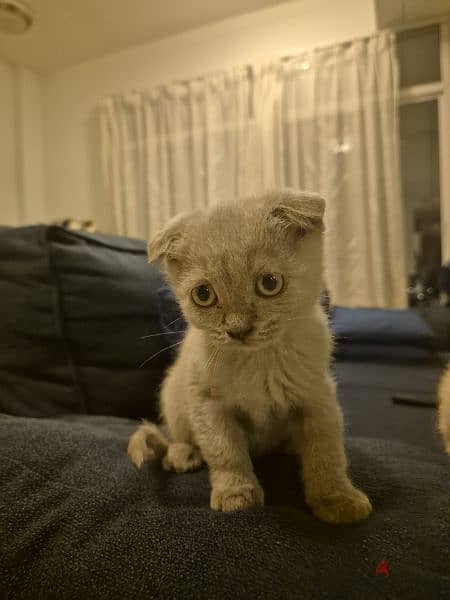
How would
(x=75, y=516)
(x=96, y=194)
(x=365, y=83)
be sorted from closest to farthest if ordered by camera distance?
(x=75, y=516) < (x=365, y=83) < (x=96, y=194)

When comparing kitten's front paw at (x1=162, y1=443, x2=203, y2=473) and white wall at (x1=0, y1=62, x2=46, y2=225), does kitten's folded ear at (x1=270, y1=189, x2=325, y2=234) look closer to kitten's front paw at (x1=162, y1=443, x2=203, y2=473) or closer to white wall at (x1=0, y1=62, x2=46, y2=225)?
kitten's front paw at (x1=162, y1=443, x2=203, y2=473)

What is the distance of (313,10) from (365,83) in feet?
2.03

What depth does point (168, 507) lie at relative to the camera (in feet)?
1.96

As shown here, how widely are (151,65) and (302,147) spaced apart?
138cm

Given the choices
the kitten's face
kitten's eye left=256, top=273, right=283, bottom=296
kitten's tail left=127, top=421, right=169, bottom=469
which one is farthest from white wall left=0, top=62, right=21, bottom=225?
kitten's eye left=256, top=273, right=283, bottom=296

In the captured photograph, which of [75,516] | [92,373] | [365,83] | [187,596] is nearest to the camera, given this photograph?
[187,596]

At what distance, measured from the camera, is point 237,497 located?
2.01 feet

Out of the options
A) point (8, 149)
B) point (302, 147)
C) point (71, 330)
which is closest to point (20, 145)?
point (8, 149)

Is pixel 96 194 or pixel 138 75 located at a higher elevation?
pixel 138 75

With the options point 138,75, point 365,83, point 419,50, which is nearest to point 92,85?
point 138,75

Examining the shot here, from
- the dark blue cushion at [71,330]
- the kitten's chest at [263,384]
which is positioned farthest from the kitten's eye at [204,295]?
the dark blue cushion at [71,330]

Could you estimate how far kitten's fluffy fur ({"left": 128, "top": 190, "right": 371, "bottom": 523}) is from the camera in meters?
0.60

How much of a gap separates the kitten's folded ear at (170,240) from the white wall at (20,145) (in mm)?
2967

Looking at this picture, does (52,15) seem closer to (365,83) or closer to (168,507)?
(365,83)
